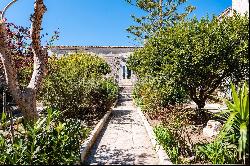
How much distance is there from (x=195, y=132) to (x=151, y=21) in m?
21.8

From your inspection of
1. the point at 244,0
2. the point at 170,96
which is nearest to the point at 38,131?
the point at 170,96

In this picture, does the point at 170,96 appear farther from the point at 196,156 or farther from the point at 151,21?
the point at 151,21

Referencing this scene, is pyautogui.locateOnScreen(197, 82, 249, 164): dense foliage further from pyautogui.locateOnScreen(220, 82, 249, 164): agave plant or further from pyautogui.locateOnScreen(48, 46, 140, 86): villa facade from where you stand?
pyautogui.locateOnScreen(48, 46, 140, 86): villa facade

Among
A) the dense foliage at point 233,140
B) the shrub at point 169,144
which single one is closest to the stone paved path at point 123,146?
the shrub at point 169,144

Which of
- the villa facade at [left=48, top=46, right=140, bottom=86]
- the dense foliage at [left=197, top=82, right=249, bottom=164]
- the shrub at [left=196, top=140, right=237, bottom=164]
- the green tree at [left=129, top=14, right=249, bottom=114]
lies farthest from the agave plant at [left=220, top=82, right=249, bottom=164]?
the villa facade at [left=48, top=46, right=140, bottom=86]

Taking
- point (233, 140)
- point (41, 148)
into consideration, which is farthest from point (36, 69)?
point (233, 140)

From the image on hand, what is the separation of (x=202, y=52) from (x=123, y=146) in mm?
3921

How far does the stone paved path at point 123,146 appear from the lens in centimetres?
723

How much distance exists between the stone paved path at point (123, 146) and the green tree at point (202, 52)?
2.25 m

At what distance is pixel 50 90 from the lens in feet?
42.9

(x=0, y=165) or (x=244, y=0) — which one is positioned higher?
(x=244, y=0)

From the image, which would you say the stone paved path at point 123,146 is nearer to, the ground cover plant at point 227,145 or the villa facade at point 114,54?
the ground cover plant at point 227,145

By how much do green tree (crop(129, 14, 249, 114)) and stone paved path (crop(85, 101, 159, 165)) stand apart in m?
2.25

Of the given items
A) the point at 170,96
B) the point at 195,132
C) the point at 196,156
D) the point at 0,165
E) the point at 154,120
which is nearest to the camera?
the point at 0,165
